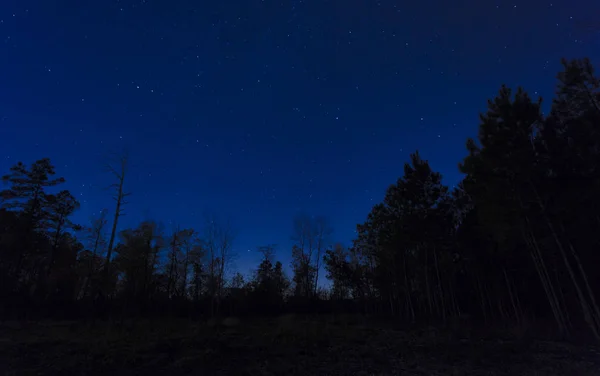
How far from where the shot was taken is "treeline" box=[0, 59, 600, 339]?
1589 centimetres

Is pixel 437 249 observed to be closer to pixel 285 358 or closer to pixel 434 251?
pixel 434 251

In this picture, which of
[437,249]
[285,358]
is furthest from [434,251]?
[285,358]

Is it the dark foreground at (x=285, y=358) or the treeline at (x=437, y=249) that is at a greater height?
the treeline at (x=437, y=249)

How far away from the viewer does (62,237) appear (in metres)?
33.0

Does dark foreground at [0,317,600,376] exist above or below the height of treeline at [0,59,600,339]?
below

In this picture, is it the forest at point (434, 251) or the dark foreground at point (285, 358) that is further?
the forest at point (434, 251)

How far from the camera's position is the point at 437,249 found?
28.7 m

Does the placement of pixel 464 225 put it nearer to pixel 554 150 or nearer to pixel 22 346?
pixel 554 150

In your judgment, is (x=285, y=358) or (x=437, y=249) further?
(x=437, y=249)

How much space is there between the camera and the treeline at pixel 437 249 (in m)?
15.9

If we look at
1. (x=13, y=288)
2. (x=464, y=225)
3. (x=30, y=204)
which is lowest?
(x=13, y=288)

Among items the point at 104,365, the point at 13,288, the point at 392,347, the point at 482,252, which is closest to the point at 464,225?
the point at 482,252

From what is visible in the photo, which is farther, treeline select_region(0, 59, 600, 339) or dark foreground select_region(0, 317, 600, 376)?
treeline select_region(0, 59, 600, 339)

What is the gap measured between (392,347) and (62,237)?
36.7 m
